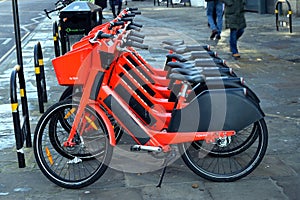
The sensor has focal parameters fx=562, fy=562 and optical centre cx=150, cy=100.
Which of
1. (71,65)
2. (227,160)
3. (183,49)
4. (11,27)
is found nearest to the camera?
(71,65)

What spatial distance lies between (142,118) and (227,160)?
962 mm

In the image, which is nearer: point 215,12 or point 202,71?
point 202,71

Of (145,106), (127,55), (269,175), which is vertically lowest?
(269,175)

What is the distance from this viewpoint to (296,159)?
561cm

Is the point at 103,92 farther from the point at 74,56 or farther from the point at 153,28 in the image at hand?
the point at 153,28

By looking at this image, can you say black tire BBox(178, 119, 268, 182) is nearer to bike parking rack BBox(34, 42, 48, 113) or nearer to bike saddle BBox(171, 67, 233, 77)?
bike saddle BBox(171, 67, 233, 77)

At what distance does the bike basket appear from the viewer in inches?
207

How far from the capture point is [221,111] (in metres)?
4.86

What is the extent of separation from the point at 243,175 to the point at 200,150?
64cm

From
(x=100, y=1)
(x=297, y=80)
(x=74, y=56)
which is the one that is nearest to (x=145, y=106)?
(x=74, y=56)

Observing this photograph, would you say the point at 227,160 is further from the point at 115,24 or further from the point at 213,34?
the point at 213,34

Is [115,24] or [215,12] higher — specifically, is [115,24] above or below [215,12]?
above

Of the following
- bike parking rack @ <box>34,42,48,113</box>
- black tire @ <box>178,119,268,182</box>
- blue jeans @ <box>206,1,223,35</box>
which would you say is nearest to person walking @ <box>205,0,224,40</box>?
blue jeans @ <box>206,1,223,35</box>

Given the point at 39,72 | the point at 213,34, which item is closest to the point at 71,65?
the point at 39,72
